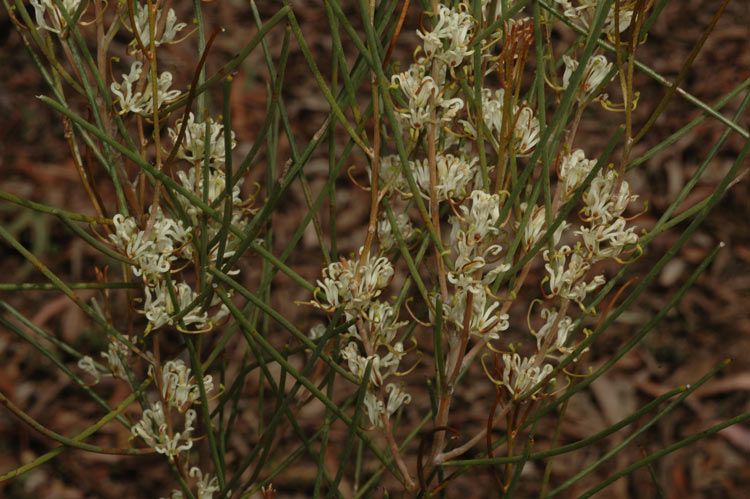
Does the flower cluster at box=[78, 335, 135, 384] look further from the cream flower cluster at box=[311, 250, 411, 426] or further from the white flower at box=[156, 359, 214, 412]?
the cream flower cluster at box=[311, 250, 411, 426]

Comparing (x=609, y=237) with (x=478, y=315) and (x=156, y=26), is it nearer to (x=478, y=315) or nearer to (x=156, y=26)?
(x=478, y=315)

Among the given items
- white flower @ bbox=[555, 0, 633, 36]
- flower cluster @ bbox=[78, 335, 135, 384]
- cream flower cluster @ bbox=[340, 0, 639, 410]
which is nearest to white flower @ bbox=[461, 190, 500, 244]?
cream flower cluster @ bbox=[340, 0, 639, 410]

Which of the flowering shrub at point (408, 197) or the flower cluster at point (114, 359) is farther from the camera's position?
the flower cluster at point (114, 359)

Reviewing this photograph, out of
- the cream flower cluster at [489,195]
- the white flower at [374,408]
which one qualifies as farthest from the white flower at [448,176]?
the white flower at [374,408]

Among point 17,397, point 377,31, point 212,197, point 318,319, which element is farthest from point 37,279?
point 377,31

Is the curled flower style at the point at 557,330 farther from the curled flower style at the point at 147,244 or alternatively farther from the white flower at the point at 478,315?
the curled flower style at the point at 147,244

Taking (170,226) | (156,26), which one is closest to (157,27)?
(156,26)
